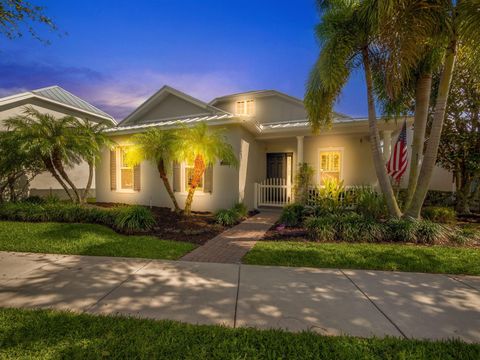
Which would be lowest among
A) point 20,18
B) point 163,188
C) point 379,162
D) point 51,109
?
point 163,188

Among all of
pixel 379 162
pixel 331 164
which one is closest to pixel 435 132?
pixel 379 162

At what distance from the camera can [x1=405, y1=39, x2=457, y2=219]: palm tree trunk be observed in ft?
19.3

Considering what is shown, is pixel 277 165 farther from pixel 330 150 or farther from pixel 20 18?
pixel 20 18

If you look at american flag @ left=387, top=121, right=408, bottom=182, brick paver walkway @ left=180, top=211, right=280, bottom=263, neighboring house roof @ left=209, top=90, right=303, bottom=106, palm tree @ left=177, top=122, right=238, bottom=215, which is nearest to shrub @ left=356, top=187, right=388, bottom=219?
american flag @ left=387, top=121, right=408, bottom=182

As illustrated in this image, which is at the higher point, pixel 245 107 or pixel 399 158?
pixel 245 107

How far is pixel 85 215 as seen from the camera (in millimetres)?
7633

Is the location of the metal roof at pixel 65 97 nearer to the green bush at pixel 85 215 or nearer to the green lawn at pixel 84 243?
the green bush at pixel 85 215

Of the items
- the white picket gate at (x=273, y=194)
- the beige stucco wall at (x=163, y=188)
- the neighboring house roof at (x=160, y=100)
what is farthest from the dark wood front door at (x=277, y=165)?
the neighboring house roof at (x=160, y=100)

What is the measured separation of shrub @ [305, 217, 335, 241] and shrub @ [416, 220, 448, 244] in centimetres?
213

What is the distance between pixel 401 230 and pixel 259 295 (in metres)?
4.82

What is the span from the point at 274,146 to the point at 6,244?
10138 millimetres

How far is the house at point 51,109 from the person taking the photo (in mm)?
11750

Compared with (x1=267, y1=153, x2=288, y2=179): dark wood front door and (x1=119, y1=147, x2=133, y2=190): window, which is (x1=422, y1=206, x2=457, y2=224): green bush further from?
(x1=119, y1=147, x2=133, y2=190): window

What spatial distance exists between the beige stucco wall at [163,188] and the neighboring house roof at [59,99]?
5.50 metres
